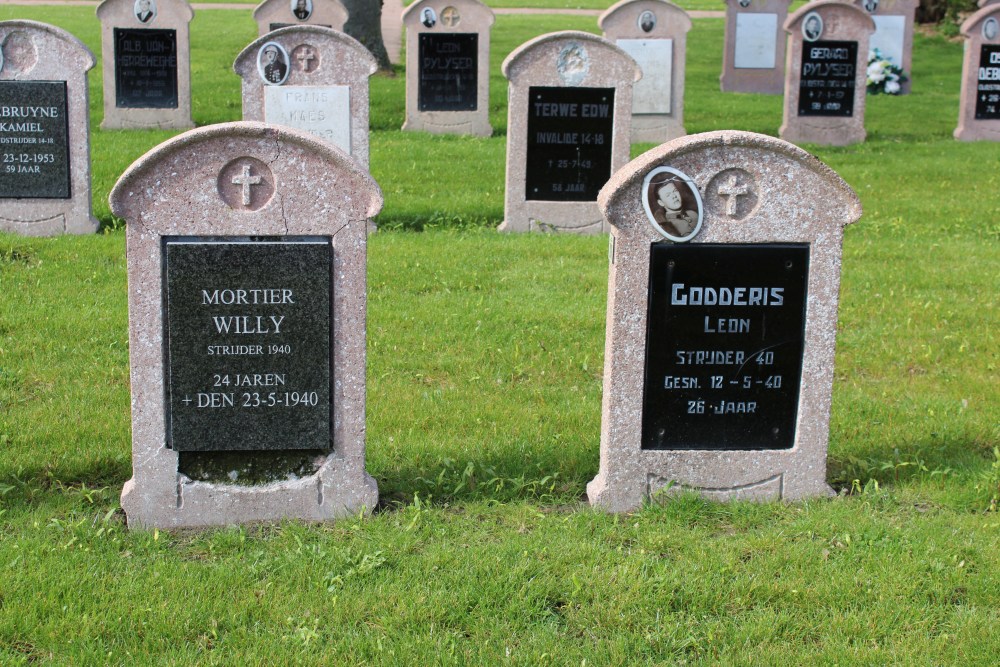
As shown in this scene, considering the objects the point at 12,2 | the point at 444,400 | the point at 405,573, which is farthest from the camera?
the point at 12,2

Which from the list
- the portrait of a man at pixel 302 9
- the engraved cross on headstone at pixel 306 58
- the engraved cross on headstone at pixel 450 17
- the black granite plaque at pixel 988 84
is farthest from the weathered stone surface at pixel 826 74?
the engraved cross on headstone at pixel 306 58

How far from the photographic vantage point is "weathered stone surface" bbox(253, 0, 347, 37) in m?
16.4

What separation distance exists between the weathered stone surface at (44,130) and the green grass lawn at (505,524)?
1.12m

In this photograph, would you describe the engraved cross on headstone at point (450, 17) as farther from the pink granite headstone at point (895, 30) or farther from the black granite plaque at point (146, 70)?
the pink granite headstone at point (895, 30)

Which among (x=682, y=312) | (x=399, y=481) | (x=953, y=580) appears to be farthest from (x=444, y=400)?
(x=953, y=580)

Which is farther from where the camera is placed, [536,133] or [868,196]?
[868,196]

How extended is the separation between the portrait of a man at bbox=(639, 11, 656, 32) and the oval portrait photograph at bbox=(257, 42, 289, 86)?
20.2ft

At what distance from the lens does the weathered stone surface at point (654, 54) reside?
598 inches

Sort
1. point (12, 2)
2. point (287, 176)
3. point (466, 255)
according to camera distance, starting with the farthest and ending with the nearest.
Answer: point (12, 2) < point (466, 255) < point (287, 176)

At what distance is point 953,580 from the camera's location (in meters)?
4.39

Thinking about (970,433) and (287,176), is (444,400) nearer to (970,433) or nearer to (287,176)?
(287,176)

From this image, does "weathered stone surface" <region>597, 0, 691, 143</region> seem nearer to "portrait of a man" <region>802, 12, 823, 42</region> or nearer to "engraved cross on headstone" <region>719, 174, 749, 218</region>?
"portrait of a man" <region>802, 12, 823, 42</region>

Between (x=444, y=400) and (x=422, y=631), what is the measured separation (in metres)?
2.28

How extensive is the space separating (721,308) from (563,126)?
586cm
